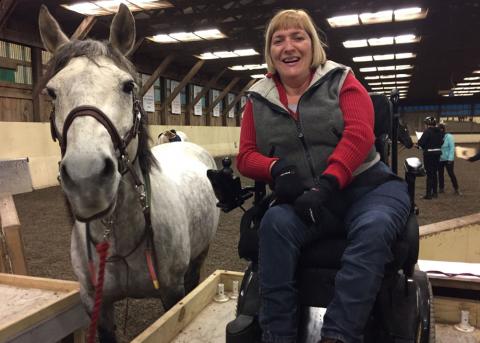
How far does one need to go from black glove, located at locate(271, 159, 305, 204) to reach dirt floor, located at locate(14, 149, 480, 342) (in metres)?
1.07

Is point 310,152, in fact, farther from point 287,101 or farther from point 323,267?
point 323,267

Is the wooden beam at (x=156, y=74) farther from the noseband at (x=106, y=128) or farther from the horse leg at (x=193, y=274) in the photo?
the noseband at (x=106, y=128)

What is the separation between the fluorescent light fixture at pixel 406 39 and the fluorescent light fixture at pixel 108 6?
768 cm

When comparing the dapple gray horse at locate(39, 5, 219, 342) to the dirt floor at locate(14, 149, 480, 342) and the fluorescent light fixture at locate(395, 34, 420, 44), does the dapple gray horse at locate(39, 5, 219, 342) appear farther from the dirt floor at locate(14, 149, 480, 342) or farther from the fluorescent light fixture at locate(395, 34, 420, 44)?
the fluorescent light fixture at locate(395, 34, 420, 44)

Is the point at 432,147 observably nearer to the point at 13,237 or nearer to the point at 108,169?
the point at 13,237

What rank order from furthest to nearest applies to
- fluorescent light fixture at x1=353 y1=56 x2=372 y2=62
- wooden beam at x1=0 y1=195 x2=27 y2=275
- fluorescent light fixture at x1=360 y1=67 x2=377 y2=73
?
fluorescent light fixture at x1=360 y1=67 x2=377 y2=73
fluorescent light fixture at x1=353 y1=56 x2=372 y2=62
wooden beam at x1=0 y1=195 x2=27 y2=275

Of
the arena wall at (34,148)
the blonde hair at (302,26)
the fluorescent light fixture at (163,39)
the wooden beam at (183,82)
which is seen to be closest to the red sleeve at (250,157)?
the blonde hair at (302,26)

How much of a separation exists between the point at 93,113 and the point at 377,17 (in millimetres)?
10757

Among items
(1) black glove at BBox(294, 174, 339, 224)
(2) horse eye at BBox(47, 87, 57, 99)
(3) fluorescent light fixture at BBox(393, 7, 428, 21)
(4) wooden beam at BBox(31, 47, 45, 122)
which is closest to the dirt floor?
(2) horse eye at BBox(47, 87, 57, 99)

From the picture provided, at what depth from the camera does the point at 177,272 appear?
2182 millimetres

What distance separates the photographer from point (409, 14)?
1054cm

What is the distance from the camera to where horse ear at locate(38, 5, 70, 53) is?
188cm

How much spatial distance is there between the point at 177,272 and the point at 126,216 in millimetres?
489

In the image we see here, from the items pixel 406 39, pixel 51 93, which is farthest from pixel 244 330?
pixel 406 39
